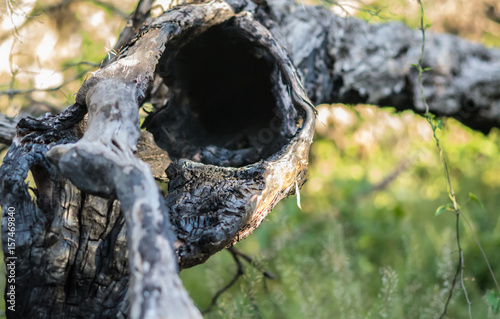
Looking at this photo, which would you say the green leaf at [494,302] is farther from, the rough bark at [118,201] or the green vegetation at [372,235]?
the rough bark at [118,201]

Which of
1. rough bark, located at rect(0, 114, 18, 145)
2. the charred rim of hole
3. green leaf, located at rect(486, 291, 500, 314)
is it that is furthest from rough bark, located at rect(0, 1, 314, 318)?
green leaf, located at rect(486, 291, 500, 314)

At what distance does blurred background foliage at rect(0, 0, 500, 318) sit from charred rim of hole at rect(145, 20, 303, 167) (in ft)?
0.79

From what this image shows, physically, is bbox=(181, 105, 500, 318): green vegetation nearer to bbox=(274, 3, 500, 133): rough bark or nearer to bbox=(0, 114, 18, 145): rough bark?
bbox=(274, 3, 500, 133): rough bark

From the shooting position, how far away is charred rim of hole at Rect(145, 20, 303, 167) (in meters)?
1.80

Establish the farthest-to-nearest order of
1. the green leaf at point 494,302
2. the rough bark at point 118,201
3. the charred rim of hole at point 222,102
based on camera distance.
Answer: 1. the charred rim of hole at point 222,102
2. the green leaf at point 494,302
3. the rough bark at point 118,201

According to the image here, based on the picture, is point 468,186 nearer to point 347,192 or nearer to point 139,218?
point 347,192

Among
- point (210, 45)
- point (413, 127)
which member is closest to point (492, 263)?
point (413, 127)

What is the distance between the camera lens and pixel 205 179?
1.41m

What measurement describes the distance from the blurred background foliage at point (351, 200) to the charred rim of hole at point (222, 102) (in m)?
0.24

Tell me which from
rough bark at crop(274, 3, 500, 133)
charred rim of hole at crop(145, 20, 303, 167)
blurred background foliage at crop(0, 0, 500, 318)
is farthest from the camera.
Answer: blurred background foliage at crop(0, 0, 500, 318)

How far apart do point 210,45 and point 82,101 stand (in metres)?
0.74

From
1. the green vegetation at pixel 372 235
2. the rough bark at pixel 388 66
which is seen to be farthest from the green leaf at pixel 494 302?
the rough bark at pixel 388 66

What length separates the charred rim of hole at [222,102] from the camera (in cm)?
180

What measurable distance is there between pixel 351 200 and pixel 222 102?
2213 mm
